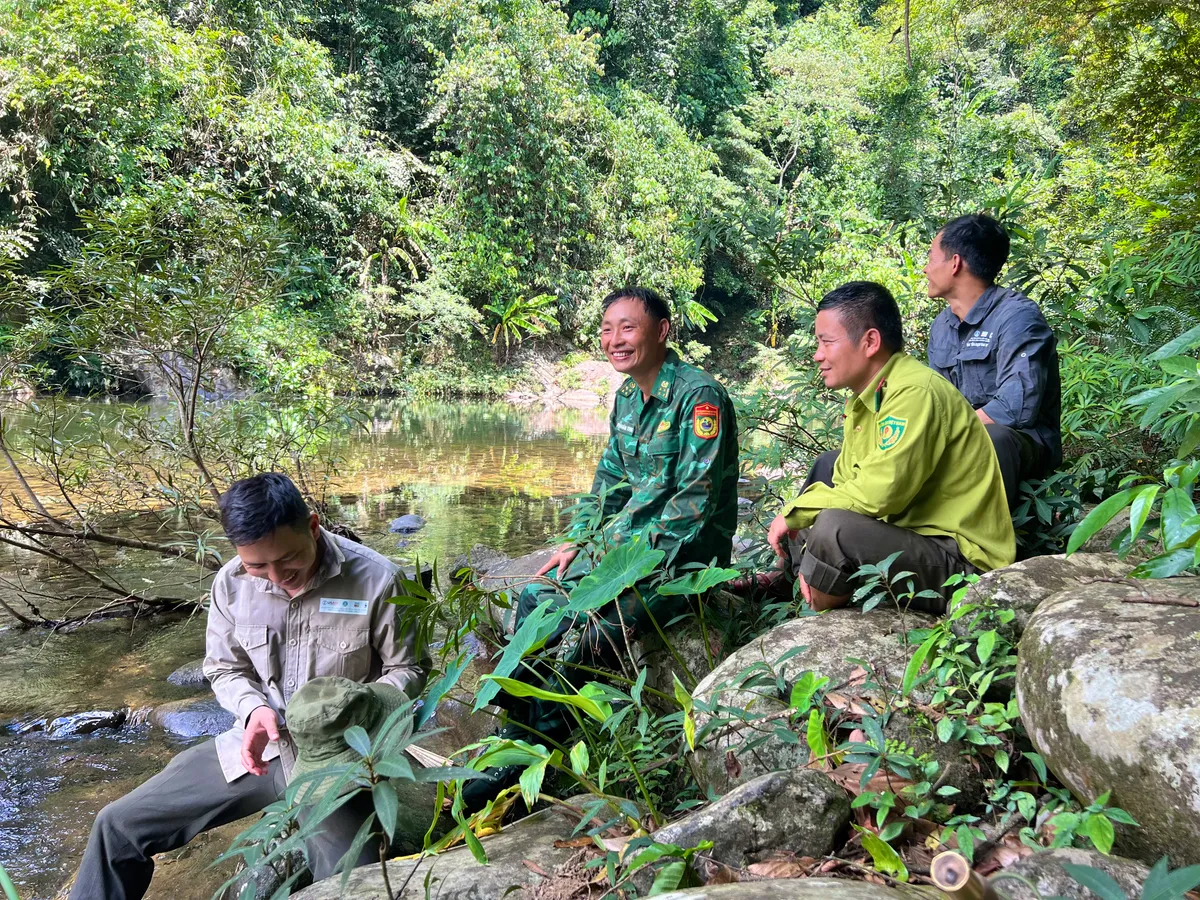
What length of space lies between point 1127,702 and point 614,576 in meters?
1.00

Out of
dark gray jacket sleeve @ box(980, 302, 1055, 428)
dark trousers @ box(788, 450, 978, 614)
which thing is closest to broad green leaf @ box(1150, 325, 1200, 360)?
dark trousers @ box(788, 450, 978, 614)

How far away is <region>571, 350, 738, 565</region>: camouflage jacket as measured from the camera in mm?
2725

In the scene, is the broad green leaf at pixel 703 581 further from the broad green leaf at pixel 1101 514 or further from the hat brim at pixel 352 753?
the broad green leaf at pixel 1101 514

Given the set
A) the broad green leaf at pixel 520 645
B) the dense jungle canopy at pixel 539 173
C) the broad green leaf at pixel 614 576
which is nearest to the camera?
the broad green leaf at pixel 520 645

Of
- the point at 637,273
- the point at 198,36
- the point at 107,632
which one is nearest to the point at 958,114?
the point at 637,273

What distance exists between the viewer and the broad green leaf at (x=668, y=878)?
52.1 inches

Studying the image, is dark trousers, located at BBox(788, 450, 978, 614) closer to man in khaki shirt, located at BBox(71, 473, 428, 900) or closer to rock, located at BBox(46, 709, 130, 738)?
man in khaki shirt, located at BBox(71, 473, 428, 900)

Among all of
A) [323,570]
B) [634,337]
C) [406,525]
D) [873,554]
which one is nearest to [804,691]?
[873,554]

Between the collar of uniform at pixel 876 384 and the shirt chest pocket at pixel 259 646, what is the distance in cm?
Result: 187

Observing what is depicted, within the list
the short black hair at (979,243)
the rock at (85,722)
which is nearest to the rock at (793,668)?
the short black hair at (979,243)

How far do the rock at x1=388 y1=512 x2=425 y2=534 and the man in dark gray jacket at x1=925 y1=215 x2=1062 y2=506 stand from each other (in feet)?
16.5

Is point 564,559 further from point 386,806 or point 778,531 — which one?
point 386,806

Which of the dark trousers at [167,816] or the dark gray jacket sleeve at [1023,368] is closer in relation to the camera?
the dark trousers at [167,816]

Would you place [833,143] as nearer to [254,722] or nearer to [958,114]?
[958,114]
